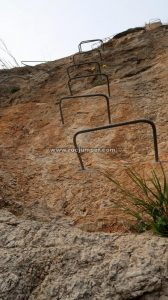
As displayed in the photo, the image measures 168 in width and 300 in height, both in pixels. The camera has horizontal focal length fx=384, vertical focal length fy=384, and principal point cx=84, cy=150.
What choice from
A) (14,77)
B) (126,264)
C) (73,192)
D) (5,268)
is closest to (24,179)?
(73,192)

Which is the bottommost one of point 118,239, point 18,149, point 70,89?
point 118,239

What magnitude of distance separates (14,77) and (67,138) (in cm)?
420

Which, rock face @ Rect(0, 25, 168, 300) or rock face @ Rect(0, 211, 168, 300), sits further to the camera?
rock face @ Rect(0, 25, 168, 300)

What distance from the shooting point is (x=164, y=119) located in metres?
4.84

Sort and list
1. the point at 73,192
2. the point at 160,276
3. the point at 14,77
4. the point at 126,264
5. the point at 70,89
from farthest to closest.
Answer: the point at 14,77 < the point at 70,89 < the point at 73,192 < the point at 126,264 < the point at 160,276

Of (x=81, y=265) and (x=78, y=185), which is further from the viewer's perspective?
(x=78, y=185)

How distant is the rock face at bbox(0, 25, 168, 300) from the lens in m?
2.31

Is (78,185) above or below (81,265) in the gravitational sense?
above

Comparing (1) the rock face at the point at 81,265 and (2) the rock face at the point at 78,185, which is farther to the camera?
(2) the rock face at the point at 78,185

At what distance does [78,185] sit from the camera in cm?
383

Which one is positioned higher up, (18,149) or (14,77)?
(14,77)


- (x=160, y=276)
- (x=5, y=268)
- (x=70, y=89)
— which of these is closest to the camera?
(x=160, y=276)

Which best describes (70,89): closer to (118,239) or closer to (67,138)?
(67,138)

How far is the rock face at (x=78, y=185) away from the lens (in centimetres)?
231
